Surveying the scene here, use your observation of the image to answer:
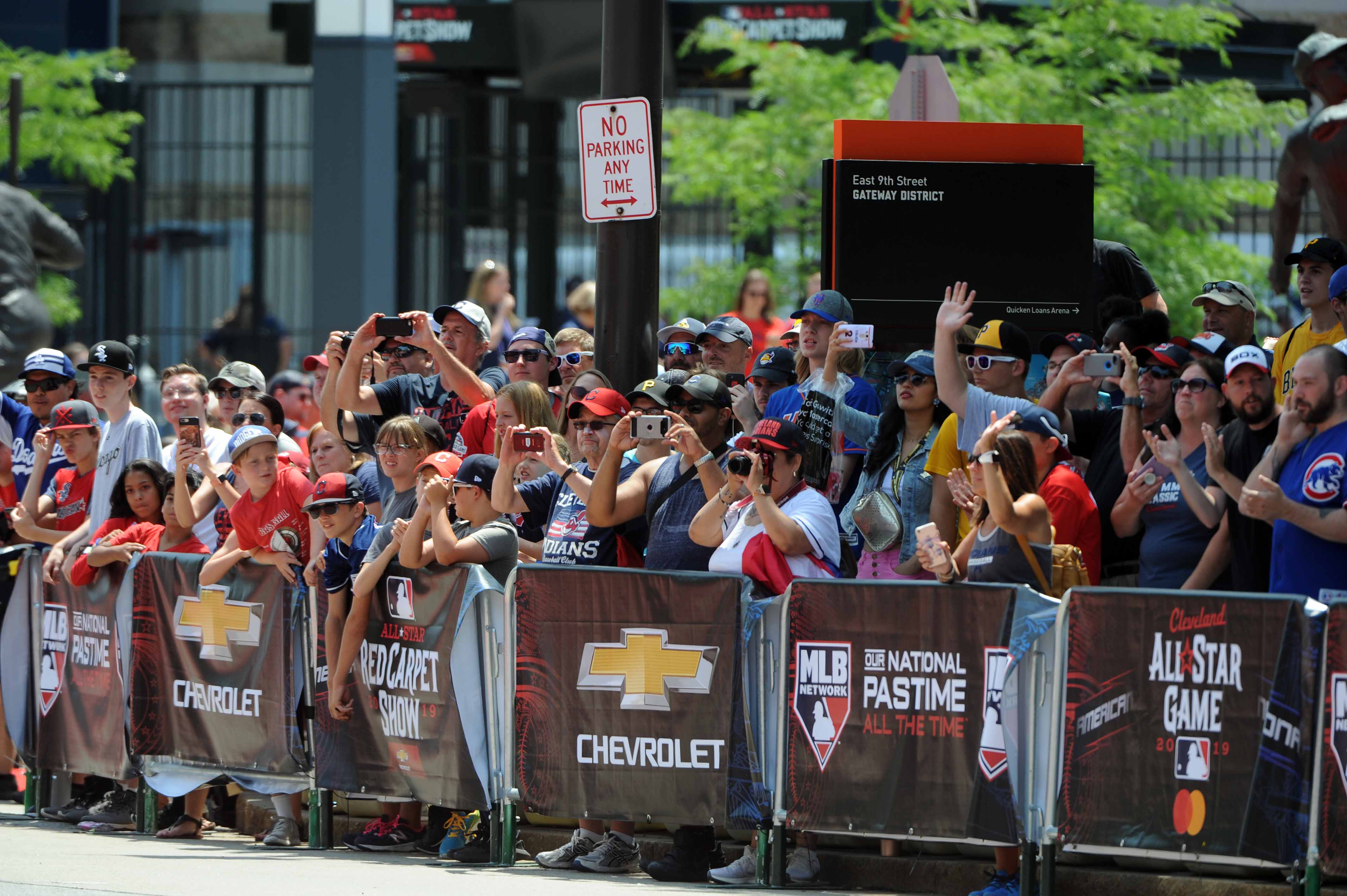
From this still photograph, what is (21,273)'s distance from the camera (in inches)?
737

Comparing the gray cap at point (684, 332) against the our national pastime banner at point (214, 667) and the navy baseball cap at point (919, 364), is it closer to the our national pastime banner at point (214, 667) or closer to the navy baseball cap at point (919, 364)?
the navy baseball cap at point (919, 364)

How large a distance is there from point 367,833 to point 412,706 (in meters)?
0.82

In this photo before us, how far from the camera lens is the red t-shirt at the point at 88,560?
10.5 metres

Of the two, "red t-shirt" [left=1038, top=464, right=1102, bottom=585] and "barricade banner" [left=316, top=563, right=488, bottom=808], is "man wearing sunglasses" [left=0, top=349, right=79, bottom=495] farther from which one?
"red t-shirt" [left=1038, top=464, right=1102, bottom=585]

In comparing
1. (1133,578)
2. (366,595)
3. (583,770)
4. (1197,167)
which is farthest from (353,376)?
(1197,167)

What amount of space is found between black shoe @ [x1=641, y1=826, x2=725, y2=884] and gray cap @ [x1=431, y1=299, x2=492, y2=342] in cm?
332

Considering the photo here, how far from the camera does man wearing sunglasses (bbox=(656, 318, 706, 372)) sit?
10.5 metres

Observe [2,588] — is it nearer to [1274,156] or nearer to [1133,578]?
[1133,578]

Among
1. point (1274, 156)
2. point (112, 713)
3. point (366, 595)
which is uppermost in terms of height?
point (1274, 156)

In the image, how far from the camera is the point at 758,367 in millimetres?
9703

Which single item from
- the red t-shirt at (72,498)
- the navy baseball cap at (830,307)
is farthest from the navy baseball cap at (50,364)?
the navy baseball cap at (830,307)

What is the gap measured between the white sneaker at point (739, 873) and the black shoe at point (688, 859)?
4.2 inches

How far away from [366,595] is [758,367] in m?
2.25

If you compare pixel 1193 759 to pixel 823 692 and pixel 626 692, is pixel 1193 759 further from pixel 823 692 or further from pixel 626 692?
pixel 626 692
